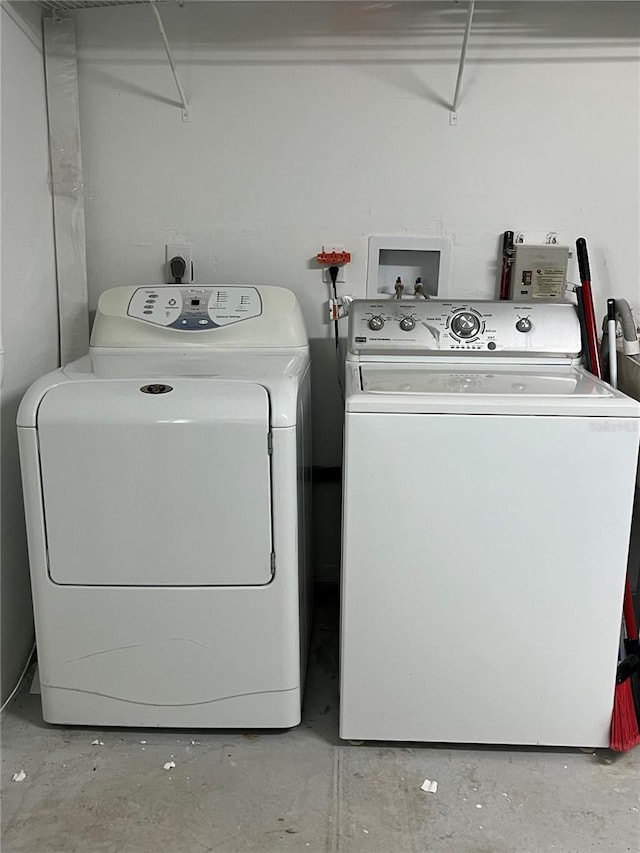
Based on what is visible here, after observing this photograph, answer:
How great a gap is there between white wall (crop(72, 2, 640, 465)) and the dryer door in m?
0.88

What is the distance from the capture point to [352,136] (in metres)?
2.40

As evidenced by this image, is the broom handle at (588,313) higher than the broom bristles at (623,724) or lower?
higher

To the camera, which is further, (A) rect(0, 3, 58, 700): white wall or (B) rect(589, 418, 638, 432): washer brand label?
(A) rect(0, 3, 58, 700): white wall

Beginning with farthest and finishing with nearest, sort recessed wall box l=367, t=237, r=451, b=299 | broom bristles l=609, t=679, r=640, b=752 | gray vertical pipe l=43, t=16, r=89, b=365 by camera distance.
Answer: recessed wall box l=367, t=237, r=451, b=299 < gray vertical pipe l=43, t=16, r=89, b=365 < broom bristles l=609, t=679, r=640, b=752

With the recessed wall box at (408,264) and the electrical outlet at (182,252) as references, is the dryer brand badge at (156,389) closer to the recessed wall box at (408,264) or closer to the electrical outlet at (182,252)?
the electrical outlet at (182,252)

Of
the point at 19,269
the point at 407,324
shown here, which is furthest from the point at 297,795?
the point at 19,269

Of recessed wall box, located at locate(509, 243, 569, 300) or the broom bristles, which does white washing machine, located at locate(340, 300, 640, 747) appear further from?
recessed wall box, located at locate(509, 243, 569, 300)

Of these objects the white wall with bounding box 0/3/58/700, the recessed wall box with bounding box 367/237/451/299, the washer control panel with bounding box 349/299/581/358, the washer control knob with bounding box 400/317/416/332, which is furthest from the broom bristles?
the white wall with bounding box 0/3/58/700

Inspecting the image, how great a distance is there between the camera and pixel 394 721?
6.21 ft

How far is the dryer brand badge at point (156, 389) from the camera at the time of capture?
5.84ft

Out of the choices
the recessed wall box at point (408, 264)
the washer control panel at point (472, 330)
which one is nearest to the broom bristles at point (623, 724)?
the washer control panel at point (472, 330)

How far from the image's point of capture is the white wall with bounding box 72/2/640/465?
2336 millimetres

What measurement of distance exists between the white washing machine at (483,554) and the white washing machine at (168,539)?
186 millimetres

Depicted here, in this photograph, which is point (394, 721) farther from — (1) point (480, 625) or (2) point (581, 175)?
(2) point (581, 175)
